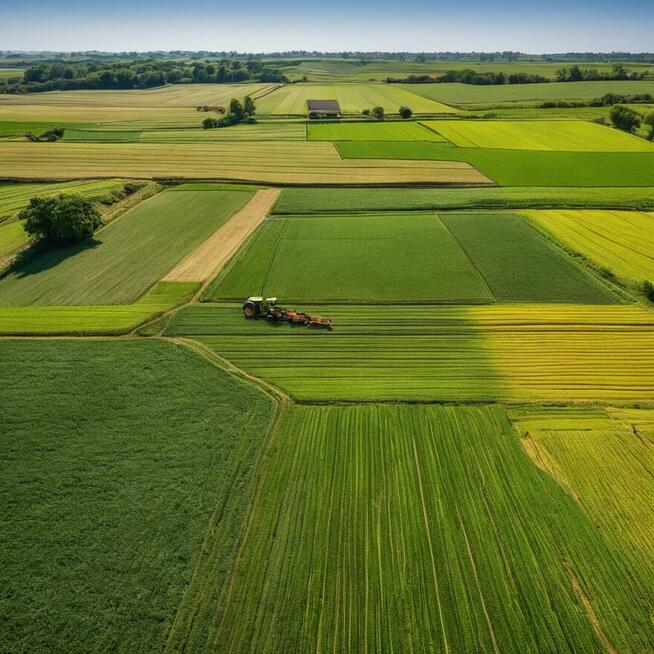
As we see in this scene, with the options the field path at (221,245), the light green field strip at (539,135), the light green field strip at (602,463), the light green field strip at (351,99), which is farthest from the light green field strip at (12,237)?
the light green field strip at (351,99)

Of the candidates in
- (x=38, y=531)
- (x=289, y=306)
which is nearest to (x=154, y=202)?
(x=289, y=306)

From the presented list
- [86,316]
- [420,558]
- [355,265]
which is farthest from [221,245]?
[420,558]

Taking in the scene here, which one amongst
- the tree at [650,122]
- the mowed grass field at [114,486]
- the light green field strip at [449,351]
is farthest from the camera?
the tree at [650,122]

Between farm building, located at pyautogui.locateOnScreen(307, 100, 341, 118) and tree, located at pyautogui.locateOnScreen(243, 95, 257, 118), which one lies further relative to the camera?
farm building, located at pyautogui.locateOnScreen(307, 100, 341, 118)

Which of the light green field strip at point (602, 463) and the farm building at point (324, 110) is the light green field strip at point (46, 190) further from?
the farm building at point (324, 110)

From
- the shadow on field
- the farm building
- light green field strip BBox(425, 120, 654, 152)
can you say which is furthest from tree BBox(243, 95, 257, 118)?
the shadow on field

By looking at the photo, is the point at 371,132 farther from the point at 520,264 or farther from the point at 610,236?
the point at 520,264

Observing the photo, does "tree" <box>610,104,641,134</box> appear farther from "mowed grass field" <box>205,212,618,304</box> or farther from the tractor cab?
the tractor cab
